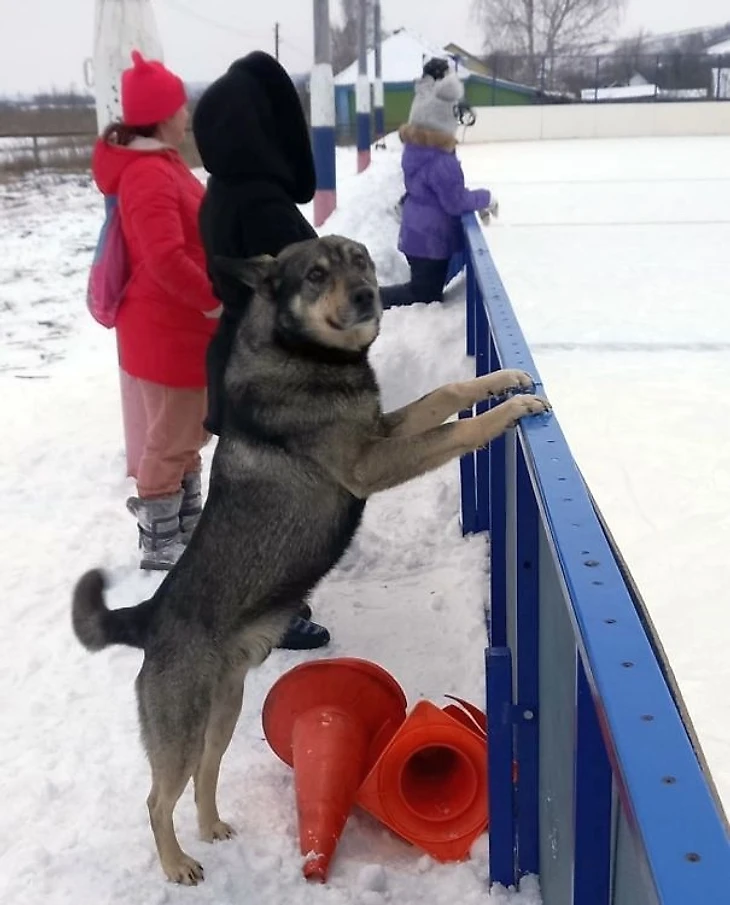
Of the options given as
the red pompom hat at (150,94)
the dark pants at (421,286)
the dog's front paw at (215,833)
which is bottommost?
the dog's front paw at (215,833)

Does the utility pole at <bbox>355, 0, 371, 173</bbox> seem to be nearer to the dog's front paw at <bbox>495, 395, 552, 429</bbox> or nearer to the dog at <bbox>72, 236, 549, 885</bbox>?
the dog at <bbox>72, 236, 549, 885</bbox>

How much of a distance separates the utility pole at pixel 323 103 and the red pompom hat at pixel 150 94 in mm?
9040

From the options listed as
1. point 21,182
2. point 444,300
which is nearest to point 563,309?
point 444,300

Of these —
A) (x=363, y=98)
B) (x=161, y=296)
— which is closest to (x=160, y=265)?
(x=161, y=296)

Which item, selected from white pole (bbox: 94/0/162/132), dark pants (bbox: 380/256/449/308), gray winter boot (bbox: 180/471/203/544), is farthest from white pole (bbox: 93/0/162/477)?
dark pants (bbox: 380/256/449/308)

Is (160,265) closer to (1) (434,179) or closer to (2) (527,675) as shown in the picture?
(2) (527,675)

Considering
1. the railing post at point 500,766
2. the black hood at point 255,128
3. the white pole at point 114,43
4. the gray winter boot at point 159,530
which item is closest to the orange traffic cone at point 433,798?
the railing post at point 500,766

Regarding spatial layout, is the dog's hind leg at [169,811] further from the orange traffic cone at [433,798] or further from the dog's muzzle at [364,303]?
the dog's muzzle at [364,303]

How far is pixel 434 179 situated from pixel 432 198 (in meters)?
0.14

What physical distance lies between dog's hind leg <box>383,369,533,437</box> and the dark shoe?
1.17m

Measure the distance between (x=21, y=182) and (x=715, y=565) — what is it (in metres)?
23.4

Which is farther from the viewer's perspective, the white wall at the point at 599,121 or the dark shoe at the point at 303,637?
the white wall at the point at 599,121

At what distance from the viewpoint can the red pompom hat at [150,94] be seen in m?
3.69

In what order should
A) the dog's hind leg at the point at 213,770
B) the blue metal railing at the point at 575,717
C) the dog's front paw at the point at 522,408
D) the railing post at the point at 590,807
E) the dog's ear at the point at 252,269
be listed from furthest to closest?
the dog's hind leg at the point at 213,770
the dog's ear at the point at 252,269
the dog's front paw at the point at 522,408
the railing post at the point at 590,807
the blue metal railing at the point at 575,717
